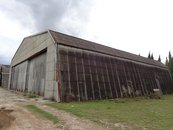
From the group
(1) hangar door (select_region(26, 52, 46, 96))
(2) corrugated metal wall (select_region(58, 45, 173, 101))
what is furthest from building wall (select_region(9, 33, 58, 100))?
(2) corrugated metal wall (select_region(58, 45, 173, 101))

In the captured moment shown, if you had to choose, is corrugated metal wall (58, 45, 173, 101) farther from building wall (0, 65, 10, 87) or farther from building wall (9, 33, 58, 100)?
building wall (0, 65, 10, 87)

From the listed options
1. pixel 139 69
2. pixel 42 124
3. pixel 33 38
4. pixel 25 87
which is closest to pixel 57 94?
pixel 42 124

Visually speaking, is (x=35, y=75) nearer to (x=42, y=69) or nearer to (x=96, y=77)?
(x=42, y=69)

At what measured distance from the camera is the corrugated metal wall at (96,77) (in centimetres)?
1295

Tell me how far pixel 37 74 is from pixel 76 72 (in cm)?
569

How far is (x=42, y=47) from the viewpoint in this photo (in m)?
16.3

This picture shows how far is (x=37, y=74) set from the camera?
17141 mm

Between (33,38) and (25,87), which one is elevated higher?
(33,38)

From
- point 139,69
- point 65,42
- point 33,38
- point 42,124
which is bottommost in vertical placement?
point 42,124

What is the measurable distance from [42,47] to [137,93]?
Result: 12703 mm

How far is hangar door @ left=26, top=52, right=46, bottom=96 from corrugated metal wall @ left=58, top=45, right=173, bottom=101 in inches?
141

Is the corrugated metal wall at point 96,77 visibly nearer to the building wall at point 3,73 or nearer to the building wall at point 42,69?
the building wall at point 42,69

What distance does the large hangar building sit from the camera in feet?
42.2

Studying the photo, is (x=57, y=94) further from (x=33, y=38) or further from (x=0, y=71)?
(x=0, y=71)
